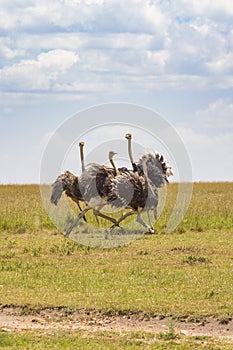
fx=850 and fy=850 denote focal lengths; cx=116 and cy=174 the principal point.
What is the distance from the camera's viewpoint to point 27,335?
28.3 ft

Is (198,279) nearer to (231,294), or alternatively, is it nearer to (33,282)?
(231,294)

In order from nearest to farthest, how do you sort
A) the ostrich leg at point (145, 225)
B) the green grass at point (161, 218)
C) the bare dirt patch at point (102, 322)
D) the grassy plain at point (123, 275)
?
the bare dirt patch at point (102, 322) → the grassy plain at point (123, 275) → the ostrich leg at point (145, 225) → the green grass at point (161, 218)

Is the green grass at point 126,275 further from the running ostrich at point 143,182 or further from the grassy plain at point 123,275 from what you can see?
the running ostrich at point 143,182

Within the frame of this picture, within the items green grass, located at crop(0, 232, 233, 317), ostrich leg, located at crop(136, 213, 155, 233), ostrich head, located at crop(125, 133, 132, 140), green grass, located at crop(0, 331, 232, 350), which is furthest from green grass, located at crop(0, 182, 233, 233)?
green grass, located at crop(0, 331, 232, 350)

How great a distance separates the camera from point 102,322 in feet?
31.1

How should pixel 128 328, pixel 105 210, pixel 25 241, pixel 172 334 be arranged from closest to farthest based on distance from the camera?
pixel 172 334, pixel 128 328, pixel 25 241, pixel 105 210

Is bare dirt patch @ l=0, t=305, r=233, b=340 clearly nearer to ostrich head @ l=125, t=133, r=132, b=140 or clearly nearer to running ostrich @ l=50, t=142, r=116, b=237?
running ostrich @ l=50, t=142, r=116, b=237

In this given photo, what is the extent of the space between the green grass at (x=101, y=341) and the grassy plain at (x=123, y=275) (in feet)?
0.03

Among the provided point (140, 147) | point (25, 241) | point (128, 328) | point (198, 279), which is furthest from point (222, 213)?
point (128, 328)

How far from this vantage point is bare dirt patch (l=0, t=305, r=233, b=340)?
9.15m

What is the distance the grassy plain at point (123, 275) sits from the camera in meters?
9.72

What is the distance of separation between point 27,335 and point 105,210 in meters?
9.35

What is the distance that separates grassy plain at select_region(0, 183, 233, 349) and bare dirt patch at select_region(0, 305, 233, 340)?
0.38 feet

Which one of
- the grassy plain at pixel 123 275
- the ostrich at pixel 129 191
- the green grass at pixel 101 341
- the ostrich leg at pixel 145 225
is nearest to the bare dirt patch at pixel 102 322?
the grassy plain at pixel 123 275
